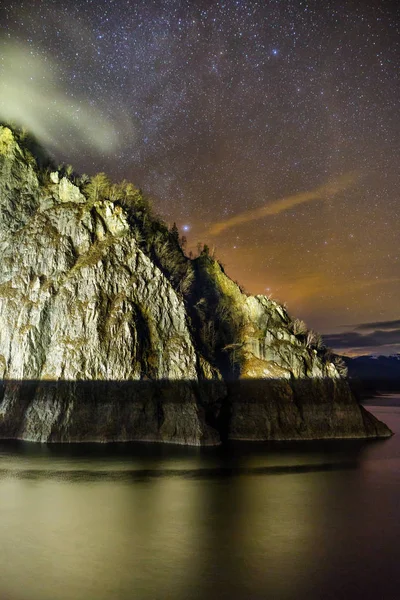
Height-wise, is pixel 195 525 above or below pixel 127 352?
below

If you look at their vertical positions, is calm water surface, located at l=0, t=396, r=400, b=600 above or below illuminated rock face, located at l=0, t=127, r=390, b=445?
below

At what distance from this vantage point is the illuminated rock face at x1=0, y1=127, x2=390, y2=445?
44531mm

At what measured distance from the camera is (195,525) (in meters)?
23.7

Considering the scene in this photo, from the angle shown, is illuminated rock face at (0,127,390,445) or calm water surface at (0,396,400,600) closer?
calm water surface at (0,396,400,600)

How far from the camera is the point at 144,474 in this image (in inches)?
1304

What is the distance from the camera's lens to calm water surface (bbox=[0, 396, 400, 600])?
17.1 metres

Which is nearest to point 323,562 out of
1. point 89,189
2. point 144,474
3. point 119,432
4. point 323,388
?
point 144,474

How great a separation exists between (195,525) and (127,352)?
24.4m

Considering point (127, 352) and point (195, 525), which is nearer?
point (195, 525)

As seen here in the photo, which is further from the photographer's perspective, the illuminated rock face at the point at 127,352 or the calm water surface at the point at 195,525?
the illuminated rock face at the point at 127,352

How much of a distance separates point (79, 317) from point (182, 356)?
10.2 meters

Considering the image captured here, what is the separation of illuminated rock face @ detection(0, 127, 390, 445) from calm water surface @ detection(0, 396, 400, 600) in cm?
462

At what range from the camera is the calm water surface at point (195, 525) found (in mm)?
17142

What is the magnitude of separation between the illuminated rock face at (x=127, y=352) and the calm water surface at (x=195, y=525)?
462 cm
